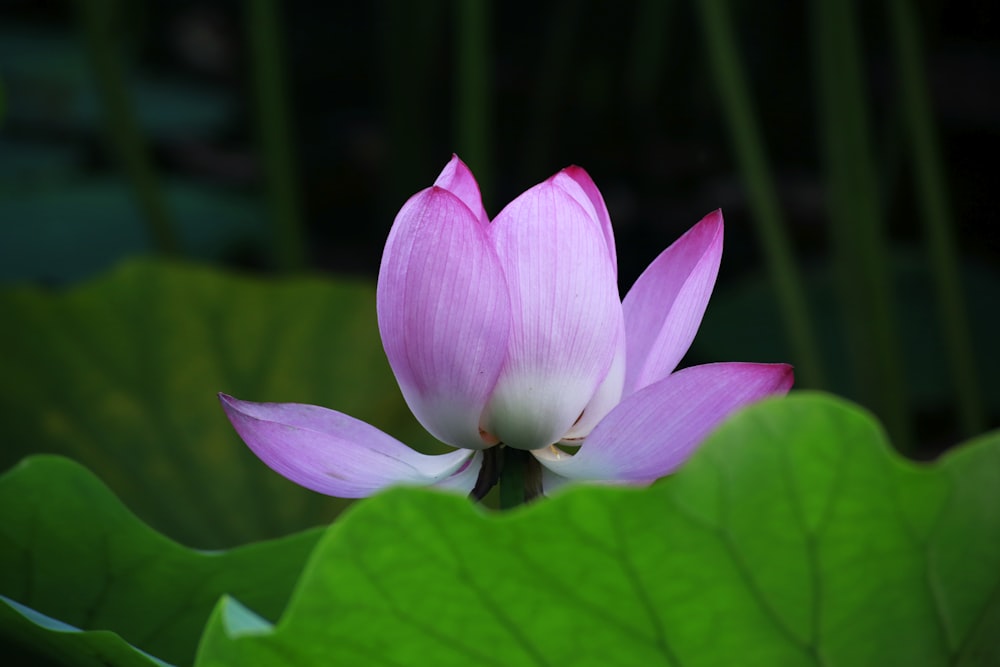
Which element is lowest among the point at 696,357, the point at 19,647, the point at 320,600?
the point at 696,357

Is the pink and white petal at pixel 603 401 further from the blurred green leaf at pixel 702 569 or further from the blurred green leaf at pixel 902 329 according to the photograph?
the blurred green leaf at pixel 902 329

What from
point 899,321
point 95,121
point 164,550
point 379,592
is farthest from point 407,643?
point 95,121

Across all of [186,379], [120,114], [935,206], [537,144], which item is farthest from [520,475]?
[537,144]

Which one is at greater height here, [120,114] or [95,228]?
[120,114]

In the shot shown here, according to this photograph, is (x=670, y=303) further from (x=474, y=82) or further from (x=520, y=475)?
(x=474, y=82)

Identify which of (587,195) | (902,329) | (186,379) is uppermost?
(587,195)

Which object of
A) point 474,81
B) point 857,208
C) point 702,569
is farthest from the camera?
point 474,81

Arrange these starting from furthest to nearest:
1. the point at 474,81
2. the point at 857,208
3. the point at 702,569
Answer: the point at 474,81 < the point at 857,208 < the point at 702,569

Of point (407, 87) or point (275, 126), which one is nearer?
point (275, 126)

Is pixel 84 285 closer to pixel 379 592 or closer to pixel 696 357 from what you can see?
pixel 379 592
